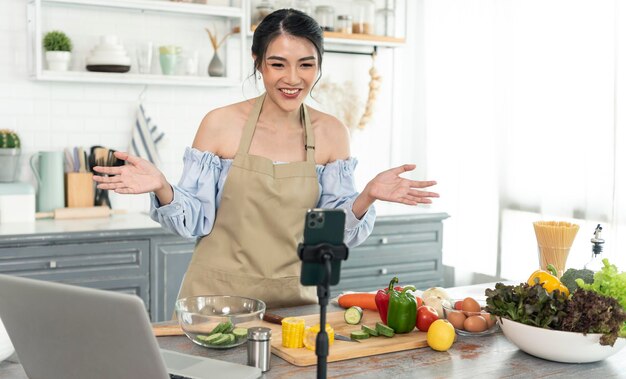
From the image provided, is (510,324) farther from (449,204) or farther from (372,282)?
(449,204)

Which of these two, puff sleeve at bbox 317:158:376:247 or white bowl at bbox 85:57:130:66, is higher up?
white bowl at bbox 85:57:130:66

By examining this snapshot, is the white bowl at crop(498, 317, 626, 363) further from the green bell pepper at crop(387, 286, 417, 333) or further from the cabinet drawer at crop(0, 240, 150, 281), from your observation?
the cabinet drawer at crop(0, 240, 150, 281)

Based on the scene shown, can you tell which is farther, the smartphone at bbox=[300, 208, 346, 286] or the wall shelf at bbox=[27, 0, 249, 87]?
the wall shelf at bbox=[27, 0, 249, 87]

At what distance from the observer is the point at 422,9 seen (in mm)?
5984

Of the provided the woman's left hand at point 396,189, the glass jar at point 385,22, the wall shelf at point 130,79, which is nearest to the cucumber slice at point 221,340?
the woman's left hand at point 396,189

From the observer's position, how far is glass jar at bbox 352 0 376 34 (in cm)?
565

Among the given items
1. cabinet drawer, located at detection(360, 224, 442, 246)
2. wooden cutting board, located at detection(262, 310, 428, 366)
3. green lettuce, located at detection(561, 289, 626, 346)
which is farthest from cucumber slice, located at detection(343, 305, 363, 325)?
cabinet drawer, located at detection(360, 224, 442, 246)

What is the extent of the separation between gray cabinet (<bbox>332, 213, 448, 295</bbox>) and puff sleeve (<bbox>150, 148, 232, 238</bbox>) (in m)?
2.18

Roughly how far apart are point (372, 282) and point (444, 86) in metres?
1.59

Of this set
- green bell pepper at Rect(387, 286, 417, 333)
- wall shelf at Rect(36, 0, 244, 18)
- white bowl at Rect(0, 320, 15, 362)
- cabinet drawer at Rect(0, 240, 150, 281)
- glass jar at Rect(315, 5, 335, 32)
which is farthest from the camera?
glass jar at Rect(315, 5, 335, 32)

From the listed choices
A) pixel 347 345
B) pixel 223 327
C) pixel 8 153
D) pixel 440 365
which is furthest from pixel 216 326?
pixel 8 153

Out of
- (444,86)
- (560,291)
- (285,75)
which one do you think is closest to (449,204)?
(444,86)

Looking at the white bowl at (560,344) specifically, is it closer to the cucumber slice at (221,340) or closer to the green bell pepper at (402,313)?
the green bell pepper at (402,313)

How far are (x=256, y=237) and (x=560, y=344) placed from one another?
1.20m
